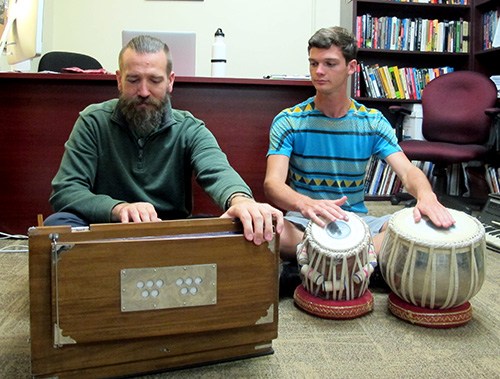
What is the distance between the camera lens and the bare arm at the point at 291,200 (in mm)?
1680

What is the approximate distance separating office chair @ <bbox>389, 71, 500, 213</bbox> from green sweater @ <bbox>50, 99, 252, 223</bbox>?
2.14 meters

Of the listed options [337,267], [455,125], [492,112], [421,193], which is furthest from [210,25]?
[337,267]

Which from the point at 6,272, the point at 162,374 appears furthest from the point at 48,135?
the point at 162,374

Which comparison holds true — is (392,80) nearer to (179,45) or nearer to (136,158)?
(179,45)

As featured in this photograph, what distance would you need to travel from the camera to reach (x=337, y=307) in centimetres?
167

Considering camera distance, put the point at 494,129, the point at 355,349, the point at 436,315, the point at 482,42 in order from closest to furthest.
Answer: the point at 355,349, the point at 436,315, the point at 494,129, the point at 482,42

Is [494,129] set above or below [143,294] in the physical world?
above

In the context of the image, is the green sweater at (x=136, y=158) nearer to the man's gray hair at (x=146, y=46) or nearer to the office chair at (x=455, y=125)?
the man's gray hair at (x=146, y=46)

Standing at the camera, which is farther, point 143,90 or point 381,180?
A: point 381,180

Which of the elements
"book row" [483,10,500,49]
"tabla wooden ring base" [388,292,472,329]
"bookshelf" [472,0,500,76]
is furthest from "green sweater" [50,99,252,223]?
"bookshelf" [472,0,500,76]

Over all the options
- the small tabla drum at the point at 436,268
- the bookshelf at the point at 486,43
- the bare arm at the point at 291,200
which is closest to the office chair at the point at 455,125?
the bookshelf at the point at 486,43

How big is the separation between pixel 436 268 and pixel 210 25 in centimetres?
349

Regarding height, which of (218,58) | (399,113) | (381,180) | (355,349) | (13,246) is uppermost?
(218,58)

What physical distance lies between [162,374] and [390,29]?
3741mm
